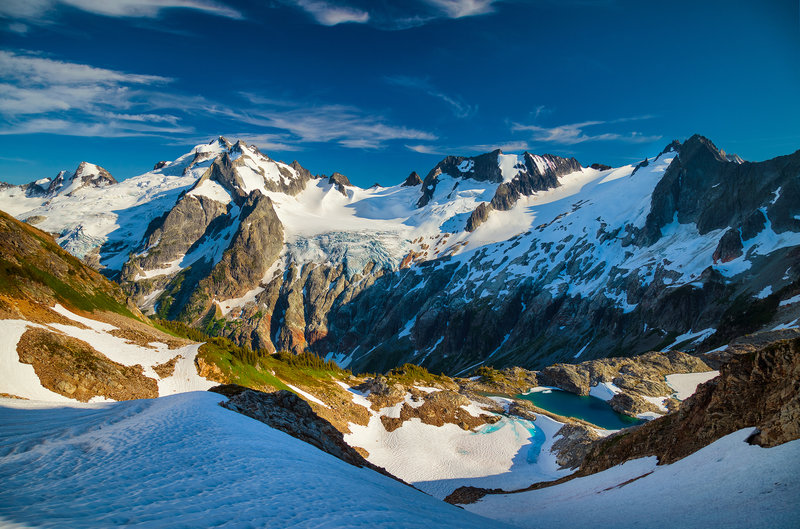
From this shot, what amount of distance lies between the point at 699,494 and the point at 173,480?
20.2 metres

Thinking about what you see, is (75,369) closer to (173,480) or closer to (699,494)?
(173,480)

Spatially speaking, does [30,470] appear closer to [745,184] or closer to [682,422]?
[682,422]

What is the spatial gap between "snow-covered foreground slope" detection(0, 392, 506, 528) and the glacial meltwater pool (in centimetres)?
9818

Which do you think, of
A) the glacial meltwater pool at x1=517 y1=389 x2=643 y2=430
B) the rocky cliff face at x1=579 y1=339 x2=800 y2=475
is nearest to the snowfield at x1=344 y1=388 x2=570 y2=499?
the rocky cliff face at x1=579 y1=339 x2=800 y2=475

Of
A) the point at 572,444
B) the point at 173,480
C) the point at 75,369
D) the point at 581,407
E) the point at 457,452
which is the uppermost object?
the point at 75,369

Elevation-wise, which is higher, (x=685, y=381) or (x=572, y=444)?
(x=685, y=381)

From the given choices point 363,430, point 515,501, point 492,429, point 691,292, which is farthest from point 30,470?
point 691,292

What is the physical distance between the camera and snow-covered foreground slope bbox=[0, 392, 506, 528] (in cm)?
927

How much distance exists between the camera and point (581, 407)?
109 meters

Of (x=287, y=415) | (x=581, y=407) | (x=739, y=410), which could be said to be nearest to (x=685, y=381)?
(x=581, y=407)

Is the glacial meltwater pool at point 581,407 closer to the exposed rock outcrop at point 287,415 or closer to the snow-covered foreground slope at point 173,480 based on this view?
the exposed rock outcrop at point 287,415

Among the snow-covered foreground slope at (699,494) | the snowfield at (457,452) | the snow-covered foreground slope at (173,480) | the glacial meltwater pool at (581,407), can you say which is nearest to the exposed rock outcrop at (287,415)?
the snow-covered foreground slope at (173,480)

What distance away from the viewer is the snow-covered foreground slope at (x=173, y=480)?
927 centimetres

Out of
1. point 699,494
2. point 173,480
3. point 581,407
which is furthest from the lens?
point 581,407
